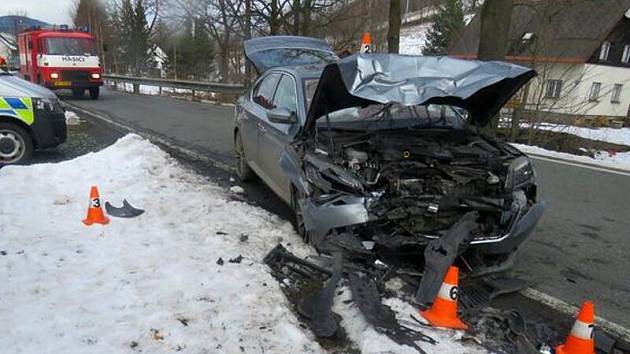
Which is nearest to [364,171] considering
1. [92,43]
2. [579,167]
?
[579,167]

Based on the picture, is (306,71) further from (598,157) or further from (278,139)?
(598,157)

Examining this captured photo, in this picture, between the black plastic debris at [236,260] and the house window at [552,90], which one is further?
the house window at [552,90]

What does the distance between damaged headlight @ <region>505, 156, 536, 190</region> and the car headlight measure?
6787mm

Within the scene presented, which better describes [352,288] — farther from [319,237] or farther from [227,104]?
[227,104]

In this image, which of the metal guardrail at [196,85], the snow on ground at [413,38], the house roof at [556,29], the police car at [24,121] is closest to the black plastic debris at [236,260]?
the police car at [24,121]

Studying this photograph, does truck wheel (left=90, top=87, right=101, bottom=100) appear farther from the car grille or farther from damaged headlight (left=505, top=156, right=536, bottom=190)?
damaged headlight (left=505, top=156, right=536, bottom=190)

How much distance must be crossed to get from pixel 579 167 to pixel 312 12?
15.6 m

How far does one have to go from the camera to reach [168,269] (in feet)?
12.2

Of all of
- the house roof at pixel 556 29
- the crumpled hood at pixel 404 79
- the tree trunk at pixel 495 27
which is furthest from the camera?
the house roof at pixel 556 29

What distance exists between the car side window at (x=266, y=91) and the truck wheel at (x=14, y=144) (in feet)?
12.2

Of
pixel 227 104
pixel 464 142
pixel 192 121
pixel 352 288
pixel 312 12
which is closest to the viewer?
pixel 352 288

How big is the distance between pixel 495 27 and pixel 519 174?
6.90 metres

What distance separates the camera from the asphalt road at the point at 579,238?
387 centimetres

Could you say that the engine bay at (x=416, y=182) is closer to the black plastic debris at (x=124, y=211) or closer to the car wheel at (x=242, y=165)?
the black plastic debris at (x=124, y=211)
